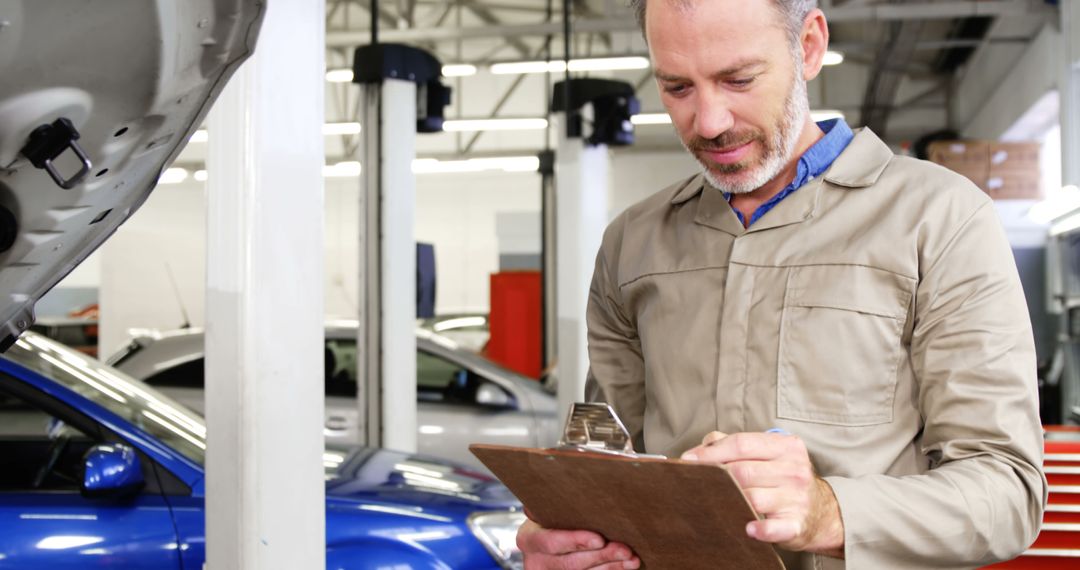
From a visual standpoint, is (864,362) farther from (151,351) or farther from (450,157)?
(450,157)

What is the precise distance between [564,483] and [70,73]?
67cm

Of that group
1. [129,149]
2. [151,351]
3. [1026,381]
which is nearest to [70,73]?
[129,149]

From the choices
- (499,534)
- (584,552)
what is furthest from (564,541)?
(499,534)

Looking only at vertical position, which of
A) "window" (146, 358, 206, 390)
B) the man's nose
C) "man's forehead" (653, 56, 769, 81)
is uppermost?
"man's forehead" (653, 56, 769, 81)

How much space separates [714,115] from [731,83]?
5 centimetres

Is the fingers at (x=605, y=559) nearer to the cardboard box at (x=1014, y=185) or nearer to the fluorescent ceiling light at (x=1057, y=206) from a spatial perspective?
the fluorescent ceiling light at (x=1057, y=206)

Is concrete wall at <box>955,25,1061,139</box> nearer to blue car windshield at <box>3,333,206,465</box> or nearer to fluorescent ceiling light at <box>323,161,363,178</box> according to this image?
fluorescent ceiling light at <box>323,161,363,178</box>

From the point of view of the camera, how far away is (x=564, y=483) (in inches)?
48.7

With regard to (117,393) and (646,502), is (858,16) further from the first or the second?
(646,502)

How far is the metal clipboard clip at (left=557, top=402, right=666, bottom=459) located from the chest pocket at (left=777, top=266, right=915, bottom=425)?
265 mm

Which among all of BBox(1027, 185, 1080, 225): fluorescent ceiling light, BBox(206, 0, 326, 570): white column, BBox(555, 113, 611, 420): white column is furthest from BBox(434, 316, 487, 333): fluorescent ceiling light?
BBox(206, 0, 326, 570): white column

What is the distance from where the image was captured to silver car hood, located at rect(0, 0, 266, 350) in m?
1.03

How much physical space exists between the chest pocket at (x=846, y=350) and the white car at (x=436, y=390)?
4796 mm

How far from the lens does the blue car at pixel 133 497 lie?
2830mm
